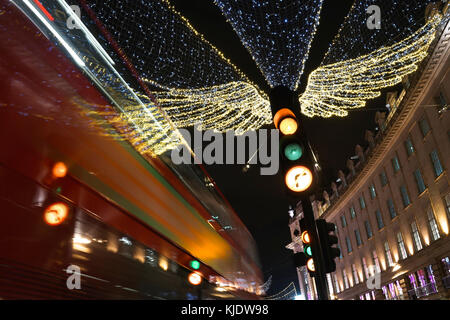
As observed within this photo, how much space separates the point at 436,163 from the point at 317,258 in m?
26.5

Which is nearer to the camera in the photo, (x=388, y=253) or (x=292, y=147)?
(x=292, y=147)

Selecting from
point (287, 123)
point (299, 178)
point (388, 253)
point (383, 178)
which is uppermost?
point (383, 178)

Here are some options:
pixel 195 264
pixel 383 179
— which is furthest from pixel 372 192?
pixel 195 264

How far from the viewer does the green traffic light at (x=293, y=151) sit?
2848 mm

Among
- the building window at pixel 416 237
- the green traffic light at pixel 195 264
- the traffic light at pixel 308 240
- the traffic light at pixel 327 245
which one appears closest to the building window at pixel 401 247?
the building window at pixel 416 237

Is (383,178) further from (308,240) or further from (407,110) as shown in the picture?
(308,240)

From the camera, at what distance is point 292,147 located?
9.44 feet

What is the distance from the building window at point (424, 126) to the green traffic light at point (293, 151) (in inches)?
1053

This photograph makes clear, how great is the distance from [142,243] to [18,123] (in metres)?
2.03

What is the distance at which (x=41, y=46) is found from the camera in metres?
3.47
